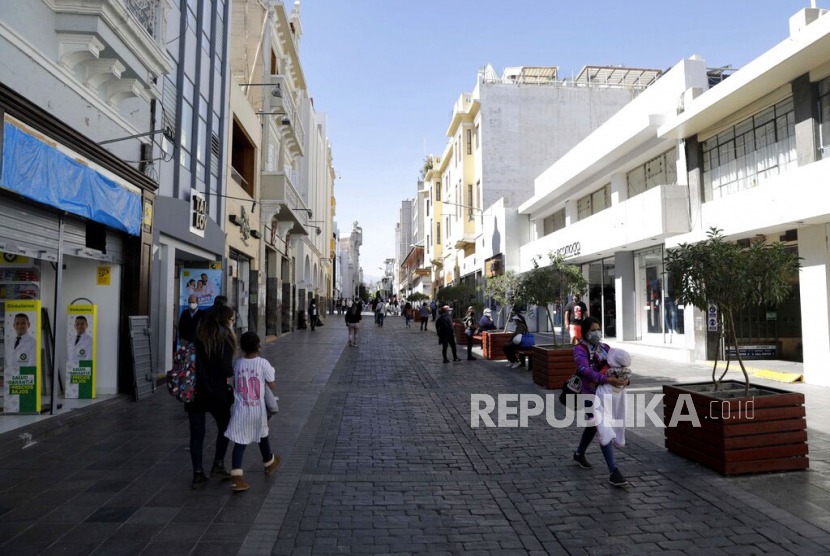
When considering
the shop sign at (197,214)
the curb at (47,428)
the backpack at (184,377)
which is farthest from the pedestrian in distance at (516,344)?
the backpack at (184,377)

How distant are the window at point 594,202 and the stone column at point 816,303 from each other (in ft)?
33.2

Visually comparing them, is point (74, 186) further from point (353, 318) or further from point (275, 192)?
point (275, 192)

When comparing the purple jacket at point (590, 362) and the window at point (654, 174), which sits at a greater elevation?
the window at point (654, 174)

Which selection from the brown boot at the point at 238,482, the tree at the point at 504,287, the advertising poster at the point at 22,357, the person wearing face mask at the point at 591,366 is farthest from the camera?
the tree at the point at 504,287

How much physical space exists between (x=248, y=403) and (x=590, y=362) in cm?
328

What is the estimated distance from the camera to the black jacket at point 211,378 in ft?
16.4

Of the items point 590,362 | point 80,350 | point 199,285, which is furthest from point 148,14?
point 590,362

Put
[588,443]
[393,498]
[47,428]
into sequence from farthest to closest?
[47,428], [588,443], [393,498]

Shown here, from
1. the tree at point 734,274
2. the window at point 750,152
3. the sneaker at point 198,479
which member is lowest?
the sneaker at point 198,479

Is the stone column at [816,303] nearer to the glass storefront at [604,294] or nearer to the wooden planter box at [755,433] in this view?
the wooden planter box at [755,433]

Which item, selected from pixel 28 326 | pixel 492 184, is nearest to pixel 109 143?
pixel 28 326

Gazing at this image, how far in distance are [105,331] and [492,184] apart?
26745 millimetres

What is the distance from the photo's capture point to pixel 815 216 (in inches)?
412

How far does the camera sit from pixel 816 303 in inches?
438
